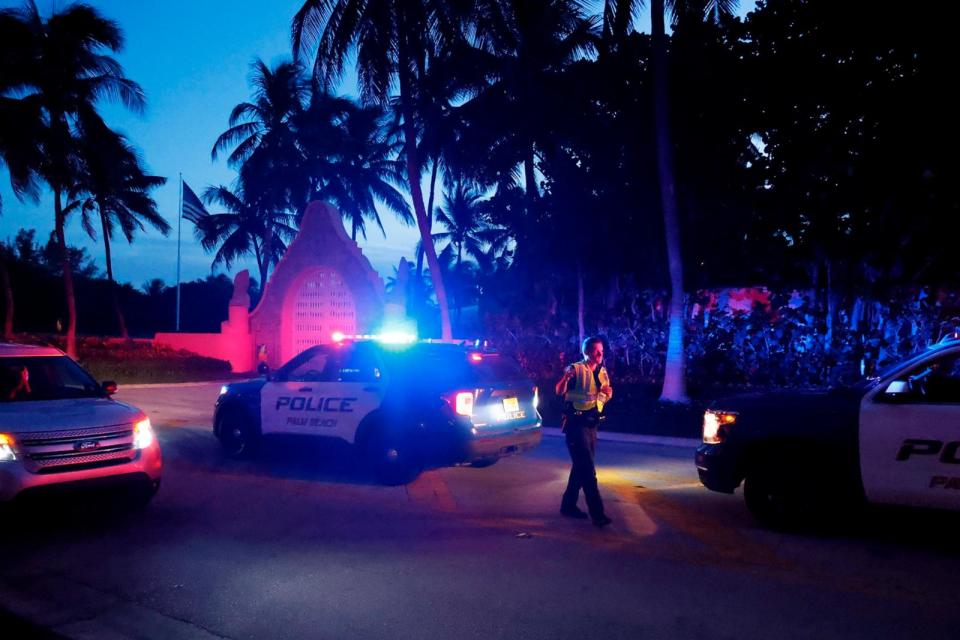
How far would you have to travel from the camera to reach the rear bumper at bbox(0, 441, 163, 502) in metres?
6.33

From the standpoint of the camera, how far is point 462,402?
8703 mm

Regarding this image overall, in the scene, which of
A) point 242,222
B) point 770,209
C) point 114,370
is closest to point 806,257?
point 770,209

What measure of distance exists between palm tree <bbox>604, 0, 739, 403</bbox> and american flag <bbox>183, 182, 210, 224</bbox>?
3141 cm

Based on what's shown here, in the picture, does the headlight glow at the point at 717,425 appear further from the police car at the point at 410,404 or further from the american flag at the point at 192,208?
the american flag at the point at 192,208

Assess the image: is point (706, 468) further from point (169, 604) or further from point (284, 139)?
point (284, 139)

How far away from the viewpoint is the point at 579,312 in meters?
24.7

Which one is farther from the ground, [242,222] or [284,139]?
[284,139]

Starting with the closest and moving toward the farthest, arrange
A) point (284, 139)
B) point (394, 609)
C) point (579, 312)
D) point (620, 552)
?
point (394, 609) → point (620, 552) → point (579, 312) → point (284, 139)

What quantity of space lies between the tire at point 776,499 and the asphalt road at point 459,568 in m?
0.14

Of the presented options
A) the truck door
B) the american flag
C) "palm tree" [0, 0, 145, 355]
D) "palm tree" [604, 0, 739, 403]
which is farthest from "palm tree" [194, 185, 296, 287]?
the truck door

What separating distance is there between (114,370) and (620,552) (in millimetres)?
27496

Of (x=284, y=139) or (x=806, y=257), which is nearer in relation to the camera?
(x=806, y=257)

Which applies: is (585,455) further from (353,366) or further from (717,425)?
(353,366)

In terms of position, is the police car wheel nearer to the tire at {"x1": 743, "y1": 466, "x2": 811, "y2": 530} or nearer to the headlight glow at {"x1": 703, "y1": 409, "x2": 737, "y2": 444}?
the headlight glow at {"x1": 703, "y1": 409, "x2": 737, "y2": 444}
